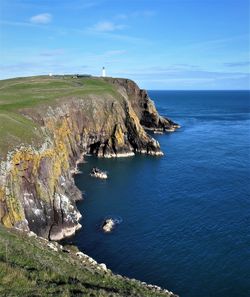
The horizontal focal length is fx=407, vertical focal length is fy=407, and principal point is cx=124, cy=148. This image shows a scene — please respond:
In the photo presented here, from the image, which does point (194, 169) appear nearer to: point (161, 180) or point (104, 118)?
point (161, 180)

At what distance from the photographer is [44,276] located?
81.3 feet

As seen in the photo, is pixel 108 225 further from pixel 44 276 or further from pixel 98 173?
pixel 44 276

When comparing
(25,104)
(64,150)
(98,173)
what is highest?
(25,104)

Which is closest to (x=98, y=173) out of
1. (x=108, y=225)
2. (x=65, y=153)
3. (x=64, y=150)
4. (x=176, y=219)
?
(x=64, y=150)

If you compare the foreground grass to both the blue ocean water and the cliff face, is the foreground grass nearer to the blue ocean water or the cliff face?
the blue ocean water

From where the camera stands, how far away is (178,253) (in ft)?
156

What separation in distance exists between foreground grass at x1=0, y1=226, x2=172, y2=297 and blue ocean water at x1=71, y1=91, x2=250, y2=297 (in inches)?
514

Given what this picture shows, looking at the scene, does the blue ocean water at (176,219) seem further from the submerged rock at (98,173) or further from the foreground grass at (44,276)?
the foreground grass at (44,276)

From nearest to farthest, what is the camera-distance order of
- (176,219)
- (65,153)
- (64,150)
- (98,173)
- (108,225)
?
1. (108,225)
2. (176,219)
3. (65,153)
4. (64,150)
5. (98,173)

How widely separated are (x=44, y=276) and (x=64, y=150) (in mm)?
49339

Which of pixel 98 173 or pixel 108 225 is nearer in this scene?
pixel 108 225

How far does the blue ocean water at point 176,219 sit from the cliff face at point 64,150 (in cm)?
380

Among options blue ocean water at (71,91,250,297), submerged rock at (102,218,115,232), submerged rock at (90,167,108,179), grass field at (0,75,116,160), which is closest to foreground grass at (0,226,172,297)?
blue ocean water at (71,91,250,297)

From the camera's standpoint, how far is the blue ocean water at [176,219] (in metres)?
43.1
